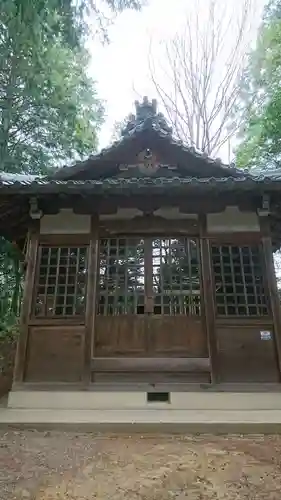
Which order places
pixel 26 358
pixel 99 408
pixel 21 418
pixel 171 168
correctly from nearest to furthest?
1. pixel 21 418
2. pixel 99 408
3. pixel 26 358
4. pixel 171 168

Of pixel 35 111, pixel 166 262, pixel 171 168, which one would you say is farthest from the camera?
pixel 35 111

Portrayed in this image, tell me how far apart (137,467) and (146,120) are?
17.4ft

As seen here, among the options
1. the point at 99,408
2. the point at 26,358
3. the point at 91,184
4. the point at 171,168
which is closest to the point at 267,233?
the point at 171,168

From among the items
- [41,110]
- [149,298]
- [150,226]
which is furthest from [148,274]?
[41,110]

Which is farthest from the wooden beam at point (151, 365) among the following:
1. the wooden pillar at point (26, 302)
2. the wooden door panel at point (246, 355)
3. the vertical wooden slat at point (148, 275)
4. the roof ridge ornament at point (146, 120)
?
the roof ridge ornament at point (146, 120)

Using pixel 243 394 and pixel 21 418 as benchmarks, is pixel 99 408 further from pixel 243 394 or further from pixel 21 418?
pixel 243 394

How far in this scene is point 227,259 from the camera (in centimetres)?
598

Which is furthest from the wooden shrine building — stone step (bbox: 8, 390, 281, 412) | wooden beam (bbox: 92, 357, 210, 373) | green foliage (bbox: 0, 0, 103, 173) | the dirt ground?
green foliage (bbox: 0, 0, 103, 173)

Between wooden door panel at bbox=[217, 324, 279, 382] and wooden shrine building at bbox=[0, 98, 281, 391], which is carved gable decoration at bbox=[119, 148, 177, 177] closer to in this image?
wooden shrine building at bbox=[0, 98, 281, 391]

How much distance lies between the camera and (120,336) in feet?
18.4

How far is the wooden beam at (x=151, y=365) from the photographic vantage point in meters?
5.37

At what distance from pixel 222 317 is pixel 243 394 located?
3.49 feet

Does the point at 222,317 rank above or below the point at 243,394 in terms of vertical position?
above

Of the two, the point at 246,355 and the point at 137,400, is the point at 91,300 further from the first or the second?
the point at 246,355
